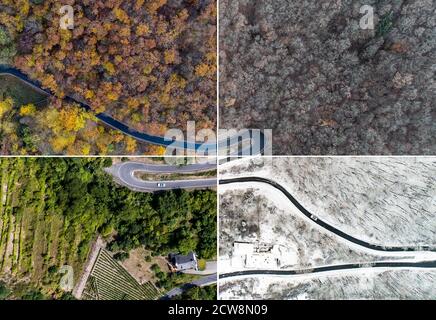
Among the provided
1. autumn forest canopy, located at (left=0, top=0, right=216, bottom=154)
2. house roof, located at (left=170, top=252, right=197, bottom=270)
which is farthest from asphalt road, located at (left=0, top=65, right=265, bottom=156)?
house roof, located at (left=170, top=252, right=197, bottom=270)

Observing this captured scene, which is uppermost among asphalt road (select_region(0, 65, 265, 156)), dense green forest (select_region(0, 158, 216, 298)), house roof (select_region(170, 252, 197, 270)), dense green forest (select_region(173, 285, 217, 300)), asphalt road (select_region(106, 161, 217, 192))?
asphalt road (select_region(0, 65, 265, 156))

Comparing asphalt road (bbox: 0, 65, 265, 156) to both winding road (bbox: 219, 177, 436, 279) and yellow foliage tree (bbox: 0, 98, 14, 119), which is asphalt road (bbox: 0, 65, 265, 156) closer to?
yellow foliage tree (bbox: 0, 98, 14, 119)

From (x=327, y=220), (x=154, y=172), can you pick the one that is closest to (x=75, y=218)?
(x=154, y=172)

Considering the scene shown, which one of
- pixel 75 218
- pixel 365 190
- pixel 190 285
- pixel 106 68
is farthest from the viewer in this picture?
pixel 365 190

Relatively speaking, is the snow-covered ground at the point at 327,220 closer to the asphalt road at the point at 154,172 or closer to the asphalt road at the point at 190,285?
the asphalt road at the point at 190,285

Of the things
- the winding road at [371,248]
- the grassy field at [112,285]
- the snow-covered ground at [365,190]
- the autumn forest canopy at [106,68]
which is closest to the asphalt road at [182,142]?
the autumn forest canopy at [106,68]

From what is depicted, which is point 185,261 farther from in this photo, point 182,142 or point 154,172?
point 182,142

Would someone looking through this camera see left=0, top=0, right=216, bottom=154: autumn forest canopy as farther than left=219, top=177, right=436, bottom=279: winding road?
No
